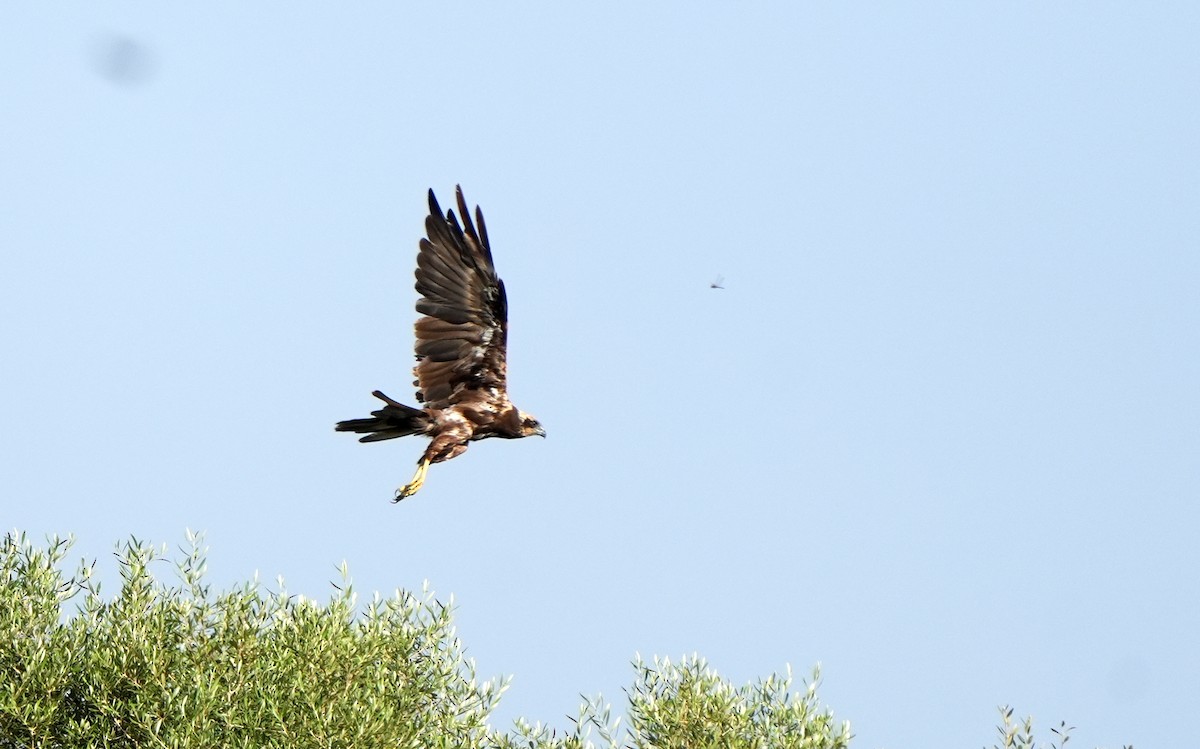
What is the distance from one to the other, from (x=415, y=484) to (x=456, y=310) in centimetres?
219

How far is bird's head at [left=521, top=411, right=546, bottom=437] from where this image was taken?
778 inches

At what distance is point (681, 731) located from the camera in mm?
19109

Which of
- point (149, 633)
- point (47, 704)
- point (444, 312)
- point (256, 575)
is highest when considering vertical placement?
point (444, 312)

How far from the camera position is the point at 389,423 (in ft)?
59.3

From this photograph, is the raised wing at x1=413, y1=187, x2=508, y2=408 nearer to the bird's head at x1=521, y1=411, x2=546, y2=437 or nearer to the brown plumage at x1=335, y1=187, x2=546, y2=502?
the brown plumage at x1=335, y1=187, x2=546, y2=502

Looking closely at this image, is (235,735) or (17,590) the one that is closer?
(235,735)

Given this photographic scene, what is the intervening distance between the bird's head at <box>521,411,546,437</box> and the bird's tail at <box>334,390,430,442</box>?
1621 millimetres

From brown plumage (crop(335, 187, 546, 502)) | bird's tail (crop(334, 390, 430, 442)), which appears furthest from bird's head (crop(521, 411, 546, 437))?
bird's tail (crop(334, 390, 430, 442))

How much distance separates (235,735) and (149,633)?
6.03ft

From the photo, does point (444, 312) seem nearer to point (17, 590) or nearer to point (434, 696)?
point (434, 696)

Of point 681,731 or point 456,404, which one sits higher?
point 456,404

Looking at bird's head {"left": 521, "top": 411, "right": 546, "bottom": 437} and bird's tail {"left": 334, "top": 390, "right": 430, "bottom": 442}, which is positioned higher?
bird's head {"left": 521, "top": 411, "right": 546, "bottom": 437}

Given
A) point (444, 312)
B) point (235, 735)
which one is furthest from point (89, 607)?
point (444, 312)

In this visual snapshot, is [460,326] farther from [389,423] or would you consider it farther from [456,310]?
[389,423]
